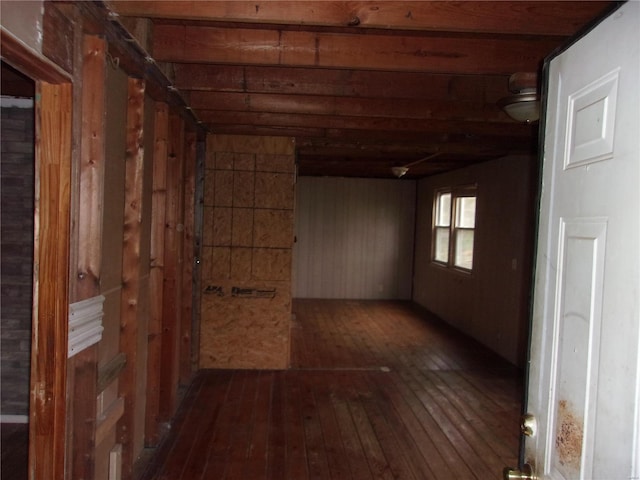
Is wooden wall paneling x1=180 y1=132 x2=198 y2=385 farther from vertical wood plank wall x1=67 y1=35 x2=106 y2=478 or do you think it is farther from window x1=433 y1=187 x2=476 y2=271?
window x1=433 y1=187 x2=476 y2=271

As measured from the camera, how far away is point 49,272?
5.09 ft

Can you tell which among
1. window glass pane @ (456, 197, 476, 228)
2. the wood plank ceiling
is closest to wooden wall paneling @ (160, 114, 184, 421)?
the wood plank ceiling

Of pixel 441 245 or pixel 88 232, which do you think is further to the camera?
pixel 441 245

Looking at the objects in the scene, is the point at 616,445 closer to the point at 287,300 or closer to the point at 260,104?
the point at 260,104

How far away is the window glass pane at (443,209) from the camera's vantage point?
25.3 ft

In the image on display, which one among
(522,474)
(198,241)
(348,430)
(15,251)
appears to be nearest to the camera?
(522,474)

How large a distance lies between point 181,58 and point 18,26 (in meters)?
1.39

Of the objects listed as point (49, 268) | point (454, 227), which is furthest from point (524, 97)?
point (454, 227)

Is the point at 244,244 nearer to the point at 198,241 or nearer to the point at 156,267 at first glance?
the point at 198,241

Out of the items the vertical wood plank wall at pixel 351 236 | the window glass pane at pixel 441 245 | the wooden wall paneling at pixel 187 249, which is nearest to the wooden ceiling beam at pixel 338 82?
the wooden wall paneling at pixel 187 249

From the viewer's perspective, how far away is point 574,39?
3.83ft

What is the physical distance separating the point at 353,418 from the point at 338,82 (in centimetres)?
256

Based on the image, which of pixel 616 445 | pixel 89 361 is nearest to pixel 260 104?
pixel 89 361

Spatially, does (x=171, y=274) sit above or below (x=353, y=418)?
above
